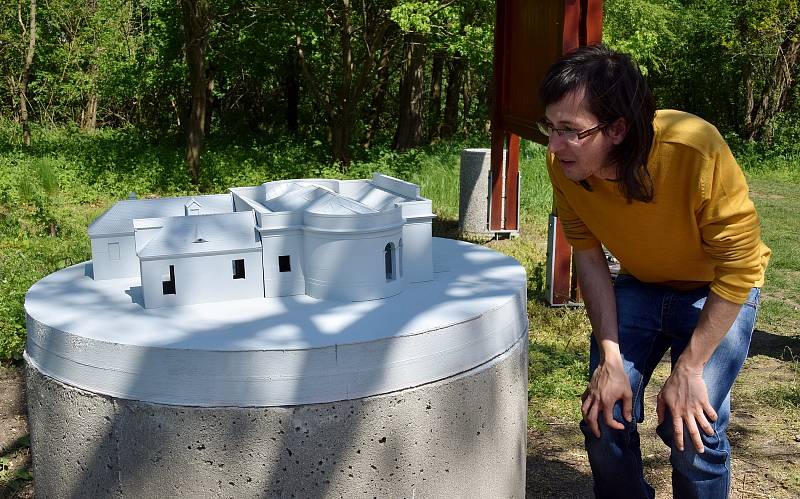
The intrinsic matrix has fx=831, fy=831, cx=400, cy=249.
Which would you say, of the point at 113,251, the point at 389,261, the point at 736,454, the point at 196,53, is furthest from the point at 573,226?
the point at 196,53

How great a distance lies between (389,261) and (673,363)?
1.02 meters

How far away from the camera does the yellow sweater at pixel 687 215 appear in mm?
2256

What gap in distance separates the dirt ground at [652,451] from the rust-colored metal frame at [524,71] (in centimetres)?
203

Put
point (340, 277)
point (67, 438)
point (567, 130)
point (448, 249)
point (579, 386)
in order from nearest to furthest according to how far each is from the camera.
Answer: point (567, 130), point (67, 438), point (340, 277), point (448, 249), point (579, 386)

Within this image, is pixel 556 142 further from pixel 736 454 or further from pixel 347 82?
→ pixel 347 82

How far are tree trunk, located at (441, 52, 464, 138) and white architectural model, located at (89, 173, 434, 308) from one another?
16628 mm

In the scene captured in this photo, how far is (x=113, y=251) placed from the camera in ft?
10.3

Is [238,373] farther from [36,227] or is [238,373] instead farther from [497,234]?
[36,227]

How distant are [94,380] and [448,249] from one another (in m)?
1.68

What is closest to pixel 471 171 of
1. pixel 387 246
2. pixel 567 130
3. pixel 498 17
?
pixel 498 17

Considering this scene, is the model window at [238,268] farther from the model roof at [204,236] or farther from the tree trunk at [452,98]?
the tree trunk at [452,98]

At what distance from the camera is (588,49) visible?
2.30m

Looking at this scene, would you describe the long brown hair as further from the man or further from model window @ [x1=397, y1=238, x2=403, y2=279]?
model window @ [x1=397, y1=238, x2=403, y2=279]

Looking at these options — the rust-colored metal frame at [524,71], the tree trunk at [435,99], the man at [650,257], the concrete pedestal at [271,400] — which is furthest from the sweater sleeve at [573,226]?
the tree trunk at [435,99]
